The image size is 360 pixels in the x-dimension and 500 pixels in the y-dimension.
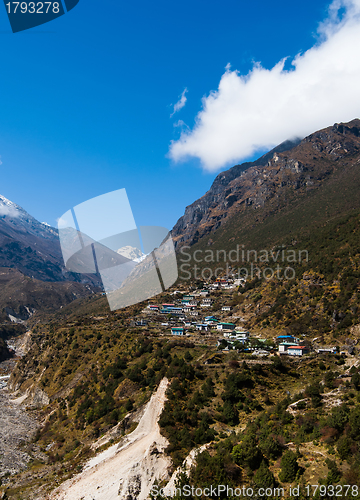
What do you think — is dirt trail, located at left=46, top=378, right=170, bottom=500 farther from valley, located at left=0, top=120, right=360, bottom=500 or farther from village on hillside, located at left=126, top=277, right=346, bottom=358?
village on hillside, located at left=126, top=277, right=346, bottom=358

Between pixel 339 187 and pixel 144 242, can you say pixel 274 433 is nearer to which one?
pixel 144 242

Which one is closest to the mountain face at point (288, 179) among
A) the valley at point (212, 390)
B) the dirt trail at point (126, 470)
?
the valley at point (212, 390)

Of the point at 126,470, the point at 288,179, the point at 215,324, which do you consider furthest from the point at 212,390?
the point at 288,179

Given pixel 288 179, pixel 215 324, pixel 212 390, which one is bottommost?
pixel 215 324

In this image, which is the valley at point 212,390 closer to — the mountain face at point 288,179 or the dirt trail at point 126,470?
the dirt trail at point 126,470

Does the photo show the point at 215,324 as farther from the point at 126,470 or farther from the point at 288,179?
the point at 288,179
